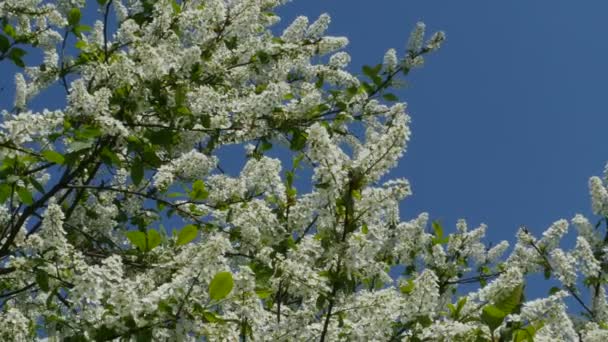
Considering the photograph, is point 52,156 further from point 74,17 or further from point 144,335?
point 74,17

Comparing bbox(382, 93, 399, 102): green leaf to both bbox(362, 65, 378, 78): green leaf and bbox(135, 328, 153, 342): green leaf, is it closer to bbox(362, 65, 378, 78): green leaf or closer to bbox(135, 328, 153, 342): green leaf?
bbox(362, 65, 378, 78): green leaf

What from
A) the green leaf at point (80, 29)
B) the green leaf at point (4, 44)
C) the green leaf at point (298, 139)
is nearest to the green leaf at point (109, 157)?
the green leaf at point (298, 139)

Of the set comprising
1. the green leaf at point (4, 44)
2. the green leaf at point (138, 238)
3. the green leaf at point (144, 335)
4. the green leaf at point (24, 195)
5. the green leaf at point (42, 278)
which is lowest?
the green leaf at point (144, 335)

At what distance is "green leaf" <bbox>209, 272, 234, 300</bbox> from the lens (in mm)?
3248

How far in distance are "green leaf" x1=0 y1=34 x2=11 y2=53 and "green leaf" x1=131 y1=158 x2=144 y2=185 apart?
225 centimetres

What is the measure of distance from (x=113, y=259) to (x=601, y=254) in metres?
3.69

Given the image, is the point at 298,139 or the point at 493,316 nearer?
the point at 493,316

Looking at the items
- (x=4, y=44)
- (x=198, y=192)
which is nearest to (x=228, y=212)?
(x=198, y=192)

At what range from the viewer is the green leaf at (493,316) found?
2.92m

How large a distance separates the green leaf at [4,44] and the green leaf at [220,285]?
12.7ft

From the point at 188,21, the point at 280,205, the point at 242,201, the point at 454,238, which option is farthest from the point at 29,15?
the point at 454,238

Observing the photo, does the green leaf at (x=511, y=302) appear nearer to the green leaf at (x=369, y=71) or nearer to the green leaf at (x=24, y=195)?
the green leaf at (x=24, y=195)

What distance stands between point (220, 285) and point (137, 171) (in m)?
1.60

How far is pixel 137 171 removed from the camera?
466 cm
